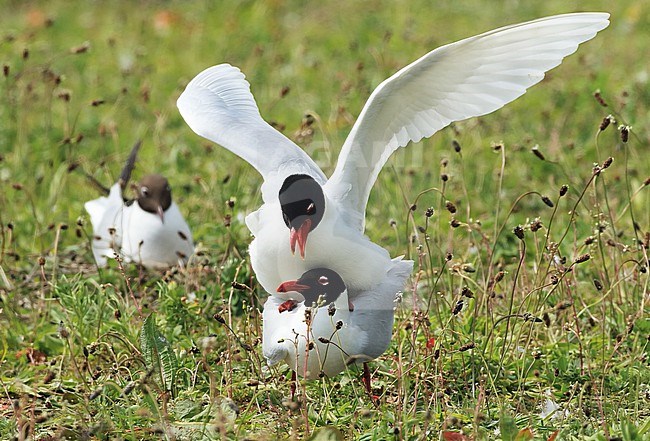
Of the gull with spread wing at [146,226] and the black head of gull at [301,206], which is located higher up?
the gull with spread wing at [146,226]

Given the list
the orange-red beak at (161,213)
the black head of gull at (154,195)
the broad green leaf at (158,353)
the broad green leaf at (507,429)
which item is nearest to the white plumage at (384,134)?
the broad green leaf at (158,353)

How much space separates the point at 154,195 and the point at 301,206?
6.37 ft

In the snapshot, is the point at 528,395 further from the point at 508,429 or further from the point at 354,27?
the point at 354,27

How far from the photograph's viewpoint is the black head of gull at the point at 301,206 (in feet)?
9.87

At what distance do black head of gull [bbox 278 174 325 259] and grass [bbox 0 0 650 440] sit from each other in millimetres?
351

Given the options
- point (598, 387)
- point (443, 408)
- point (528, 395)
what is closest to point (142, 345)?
point (443, 408)

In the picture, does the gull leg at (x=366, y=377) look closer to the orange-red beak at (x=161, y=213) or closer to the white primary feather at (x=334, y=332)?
the white primary feather at (x=334, y=332)

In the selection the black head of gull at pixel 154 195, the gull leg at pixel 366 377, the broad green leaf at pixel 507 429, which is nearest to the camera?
the broad green leaf at pixel 507 429

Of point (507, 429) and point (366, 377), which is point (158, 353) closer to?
point (366, 377)

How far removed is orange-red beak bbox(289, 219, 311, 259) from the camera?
3021mm

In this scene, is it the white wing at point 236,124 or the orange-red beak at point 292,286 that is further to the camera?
the white wing at point 236,124

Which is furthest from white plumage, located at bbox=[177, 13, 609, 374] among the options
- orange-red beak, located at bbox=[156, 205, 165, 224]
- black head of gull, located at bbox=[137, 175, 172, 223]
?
black head of gull, located at bbox=[137, 175, 172, 223]

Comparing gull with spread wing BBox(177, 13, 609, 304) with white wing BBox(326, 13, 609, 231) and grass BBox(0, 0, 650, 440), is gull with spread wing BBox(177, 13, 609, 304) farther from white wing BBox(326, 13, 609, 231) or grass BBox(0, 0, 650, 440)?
grass BBox(0, 0, 650, 440)

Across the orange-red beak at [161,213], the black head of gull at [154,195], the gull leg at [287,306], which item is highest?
the black head of gull at [154,195]
